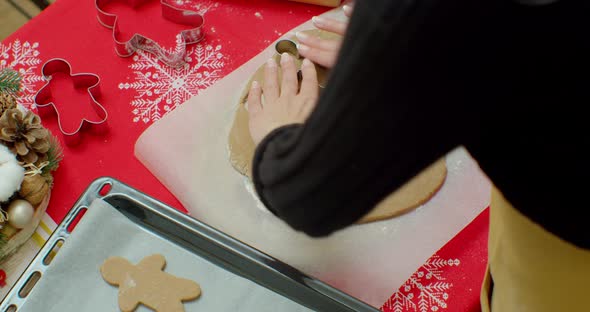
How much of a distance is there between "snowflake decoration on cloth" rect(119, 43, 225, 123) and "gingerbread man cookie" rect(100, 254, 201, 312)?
0.29 metres

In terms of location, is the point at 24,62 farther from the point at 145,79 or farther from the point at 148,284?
the point at 148,284

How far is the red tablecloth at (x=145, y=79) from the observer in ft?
2.59

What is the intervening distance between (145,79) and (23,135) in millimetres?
251

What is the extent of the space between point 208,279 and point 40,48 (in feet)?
1.93

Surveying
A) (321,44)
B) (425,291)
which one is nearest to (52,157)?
(321,44)

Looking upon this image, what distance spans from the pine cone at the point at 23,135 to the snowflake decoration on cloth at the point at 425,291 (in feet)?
1.85

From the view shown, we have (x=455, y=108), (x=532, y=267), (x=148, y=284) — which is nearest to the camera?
(x=455, y=108)

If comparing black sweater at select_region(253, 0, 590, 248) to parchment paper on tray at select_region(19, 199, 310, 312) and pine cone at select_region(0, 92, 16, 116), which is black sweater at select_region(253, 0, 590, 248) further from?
pine cone at select_region(0, 92, 16, 116)

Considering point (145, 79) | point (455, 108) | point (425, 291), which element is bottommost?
point (425, 291)

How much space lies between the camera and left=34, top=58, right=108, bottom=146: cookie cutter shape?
0.90 m

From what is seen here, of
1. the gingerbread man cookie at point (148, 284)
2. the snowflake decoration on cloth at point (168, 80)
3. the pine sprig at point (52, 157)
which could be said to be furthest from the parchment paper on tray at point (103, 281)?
the snowflake decoration on cloth at point (168, 80)

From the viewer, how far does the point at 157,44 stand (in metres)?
0.98

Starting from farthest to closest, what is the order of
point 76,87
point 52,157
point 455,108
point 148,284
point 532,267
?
point 76,87, point 52,157, point 148,284, point 532,267, point 455,108

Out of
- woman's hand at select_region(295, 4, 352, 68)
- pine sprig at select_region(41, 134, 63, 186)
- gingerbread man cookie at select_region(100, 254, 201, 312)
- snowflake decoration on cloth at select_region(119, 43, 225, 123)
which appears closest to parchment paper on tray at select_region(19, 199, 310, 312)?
gingerbread man cookie at select_region(100, 254, 201, 312)
